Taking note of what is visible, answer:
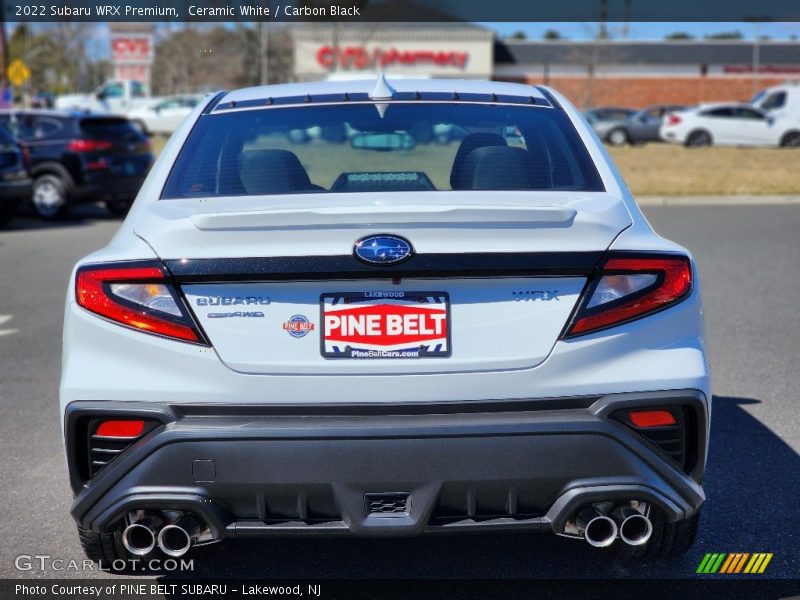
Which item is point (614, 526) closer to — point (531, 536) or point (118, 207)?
point (531, 536)

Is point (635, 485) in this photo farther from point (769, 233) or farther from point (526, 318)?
point (769, 233)

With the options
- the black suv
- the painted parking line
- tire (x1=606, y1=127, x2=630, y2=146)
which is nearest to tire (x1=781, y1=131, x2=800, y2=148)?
tire (x1=606, y1=127, x2=630, y2=146)

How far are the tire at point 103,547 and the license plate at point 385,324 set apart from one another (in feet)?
3.18

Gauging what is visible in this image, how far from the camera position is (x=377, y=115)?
4.30m

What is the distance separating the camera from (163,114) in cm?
4569

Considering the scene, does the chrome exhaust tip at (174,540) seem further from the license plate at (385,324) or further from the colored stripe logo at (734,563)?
the colored stripe logo at (734,563)

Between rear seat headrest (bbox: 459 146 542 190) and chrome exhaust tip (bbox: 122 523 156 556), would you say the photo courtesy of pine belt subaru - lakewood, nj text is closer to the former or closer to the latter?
chrome exhaust tip (bbox: 122 523 156 556)

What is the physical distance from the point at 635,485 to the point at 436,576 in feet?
3.07

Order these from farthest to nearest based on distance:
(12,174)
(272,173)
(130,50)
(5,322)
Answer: (130,50), (12,174), (5,322), (272,173)

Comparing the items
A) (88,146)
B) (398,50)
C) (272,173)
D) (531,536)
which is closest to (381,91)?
(272,173)

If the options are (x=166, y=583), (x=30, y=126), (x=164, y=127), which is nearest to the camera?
(x=166, y=583)

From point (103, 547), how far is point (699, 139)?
3579cm

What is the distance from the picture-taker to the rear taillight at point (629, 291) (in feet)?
10.5

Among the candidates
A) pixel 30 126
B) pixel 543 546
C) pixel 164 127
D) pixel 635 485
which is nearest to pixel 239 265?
pixel 635 485
